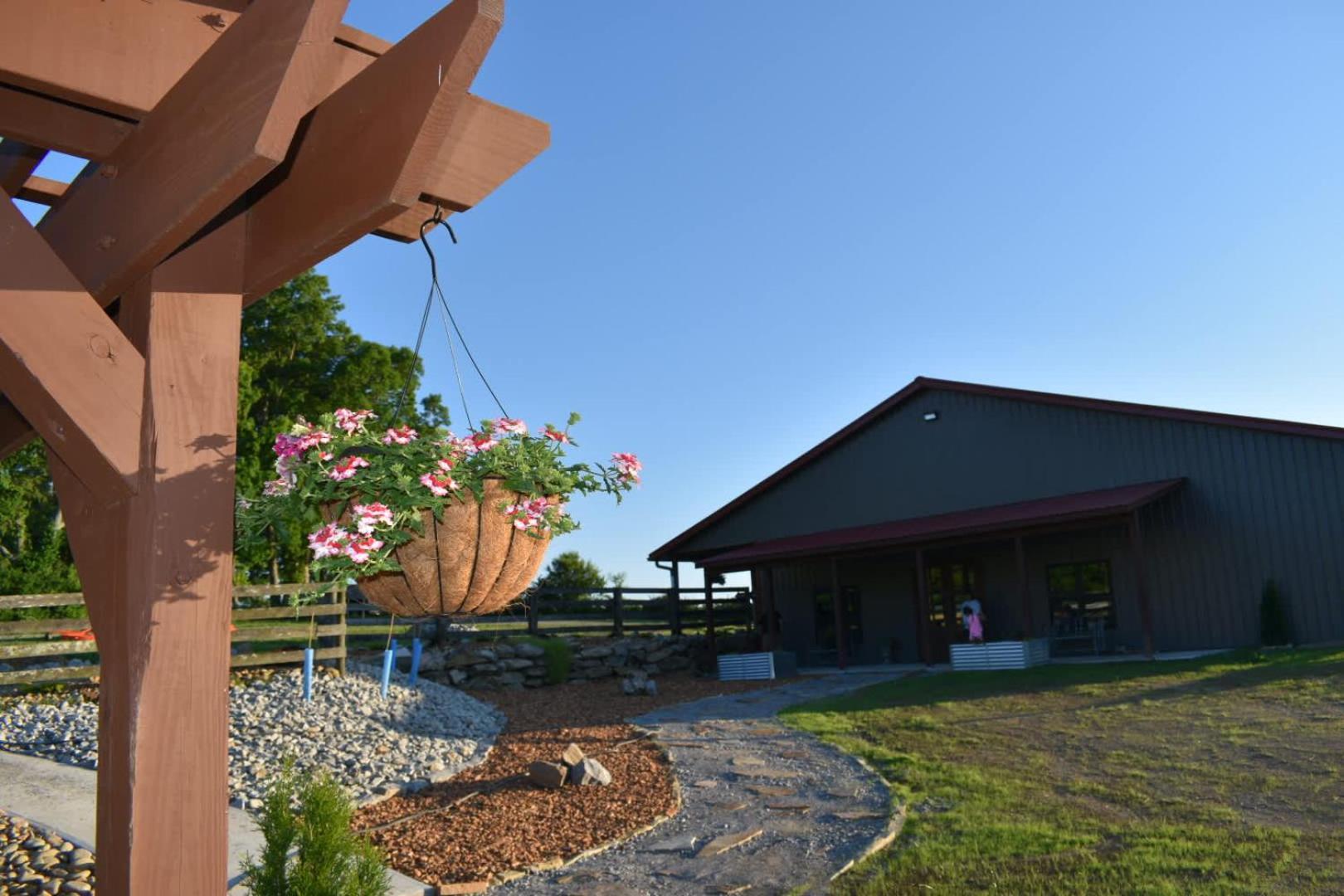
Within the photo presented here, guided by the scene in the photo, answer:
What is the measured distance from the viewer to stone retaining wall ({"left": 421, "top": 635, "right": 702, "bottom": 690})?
53.6ft

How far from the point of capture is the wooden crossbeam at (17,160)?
2.95 m

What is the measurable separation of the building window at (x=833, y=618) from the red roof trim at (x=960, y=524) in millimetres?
1373

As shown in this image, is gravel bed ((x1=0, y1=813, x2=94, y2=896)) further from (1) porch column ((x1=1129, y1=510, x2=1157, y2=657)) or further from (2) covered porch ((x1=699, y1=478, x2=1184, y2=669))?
(1) porch column ((x1=1129, y1=510, x2=1157, y2=657))

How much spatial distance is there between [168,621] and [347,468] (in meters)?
0.69

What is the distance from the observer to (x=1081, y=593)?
1803cm

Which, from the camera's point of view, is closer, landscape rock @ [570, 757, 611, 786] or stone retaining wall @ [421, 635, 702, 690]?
landscape rock @ [570, 757, 611, 786]

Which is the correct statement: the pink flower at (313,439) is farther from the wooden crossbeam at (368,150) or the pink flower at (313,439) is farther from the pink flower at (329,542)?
the wooden crossbeam at (368,150)

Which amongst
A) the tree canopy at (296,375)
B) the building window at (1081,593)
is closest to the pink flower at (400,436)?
the building window at (1081,593)

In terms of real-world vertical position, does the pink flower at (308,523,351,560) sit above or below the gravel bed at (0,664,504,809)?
above

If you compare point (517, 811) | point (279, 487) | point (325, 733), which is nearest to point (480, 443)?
point (279, 487)

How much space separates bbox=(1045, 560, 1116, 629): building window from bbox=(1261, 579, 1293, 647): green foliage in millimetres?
2422

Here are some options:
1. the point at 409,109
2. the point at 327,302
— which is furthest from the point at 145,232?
the point at 327,302

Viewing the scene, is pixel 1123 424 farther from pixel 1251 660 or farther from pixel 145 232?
pixel 145 232

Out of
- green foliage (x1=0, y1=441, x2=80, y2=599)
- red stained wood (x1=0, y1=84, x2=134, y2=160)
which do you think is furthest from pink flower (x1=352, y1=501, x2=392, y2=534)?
green foliage (x1=0, y1=441, x2=80, y2=599)
